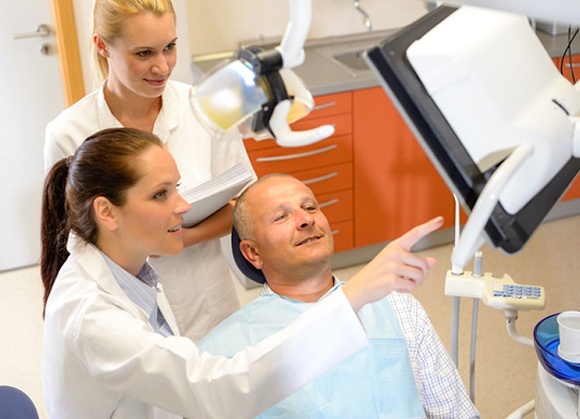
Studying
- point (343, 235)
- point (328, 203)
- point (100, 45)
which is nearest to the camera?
point (100, 45)

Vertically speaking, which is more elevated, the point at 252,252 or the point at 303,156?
the point at 252,252

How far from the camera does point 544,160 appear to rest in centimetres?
109

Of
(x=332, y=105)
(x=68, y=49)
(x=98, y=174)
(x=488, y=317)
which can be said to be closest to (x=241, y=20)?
(x=332, y=105)

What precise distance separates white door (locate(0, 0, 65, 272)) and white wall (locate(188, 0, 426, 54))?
64cm

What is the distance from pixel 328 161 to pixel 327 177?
7cm

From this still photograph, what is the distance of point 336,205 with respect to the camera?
3.62 metres

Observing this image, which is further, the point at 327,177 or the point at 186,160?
the point at 327,177

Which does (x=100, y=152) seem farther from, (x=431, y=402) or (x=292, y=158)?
(x=292, y=158)

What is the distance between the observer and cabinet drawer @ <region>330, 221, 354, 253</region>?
3666 mm

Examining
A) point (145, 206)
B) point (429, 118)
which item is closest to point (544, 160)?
point (429, 118)

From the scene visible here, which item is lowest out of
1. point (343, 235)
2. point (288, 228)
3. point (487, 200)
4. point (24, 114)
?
point (343, 235)

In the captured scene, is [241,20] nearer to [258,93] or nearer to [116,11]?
[116,11]

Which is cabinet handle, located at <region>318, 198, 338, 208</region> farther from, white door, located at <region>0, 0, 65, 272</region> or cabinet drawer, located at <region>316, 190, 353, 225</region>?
white door, located at <region>0, 0, 65, 272</region>

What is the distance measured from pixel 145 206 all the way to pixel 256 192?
451 millimetres
